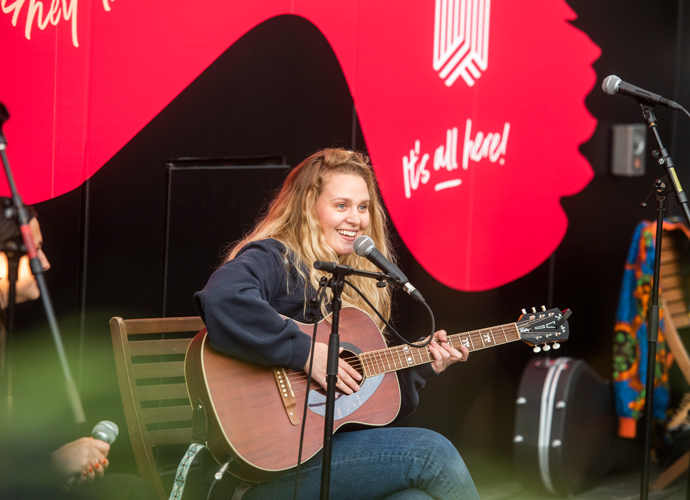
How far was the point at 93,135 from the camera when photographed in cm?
258

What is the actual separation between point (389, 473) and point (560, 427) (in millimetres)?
1669

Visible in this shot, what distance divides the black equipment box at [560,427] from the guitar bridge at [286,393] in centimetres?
184

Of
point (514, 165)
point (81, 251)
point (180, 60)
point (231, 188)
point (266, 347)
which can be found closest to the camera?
point (266, 347)

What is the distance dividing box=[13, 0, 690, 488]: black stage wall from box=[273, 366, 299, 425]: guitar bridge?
2.47 ft

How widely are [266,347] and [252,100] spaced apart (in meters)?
→ 1.24

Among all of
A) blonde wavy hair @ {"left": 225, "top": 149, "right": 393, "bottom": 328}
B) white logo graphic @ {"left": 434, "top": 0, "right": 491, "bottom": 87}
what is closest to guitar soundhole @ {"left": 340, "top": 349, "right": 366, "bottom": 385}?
blonde wavy hair @ {"left": 225, "top": 149, "right": 393, "bottom": 328}

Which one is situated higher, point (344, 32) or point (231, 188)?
point (344, 32)

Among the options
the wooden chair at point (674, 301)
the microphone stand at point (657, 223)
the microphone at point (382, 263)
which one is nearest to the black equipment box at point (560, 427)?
the wooden chair at point (674, 301)

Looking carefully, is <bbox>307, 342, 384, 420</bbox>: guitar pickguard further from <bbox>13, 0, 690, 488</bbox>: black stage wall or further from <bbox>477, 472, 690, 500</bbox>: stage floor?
<bbox>477, 472, 690, 500</bbox>: stage floor

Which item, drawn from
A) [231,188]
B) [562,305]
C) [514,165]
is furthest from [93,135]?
[562,305]

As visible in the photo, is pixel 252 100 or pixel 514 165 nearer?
pixel 252 100

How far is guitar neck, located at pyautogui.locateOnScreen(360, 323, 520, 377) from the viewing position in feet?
7.79

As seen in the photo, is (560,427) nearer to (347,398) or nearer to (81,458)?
(347,398)

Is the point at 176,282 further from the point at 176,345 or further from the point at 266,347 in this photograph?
the point at 266,347
